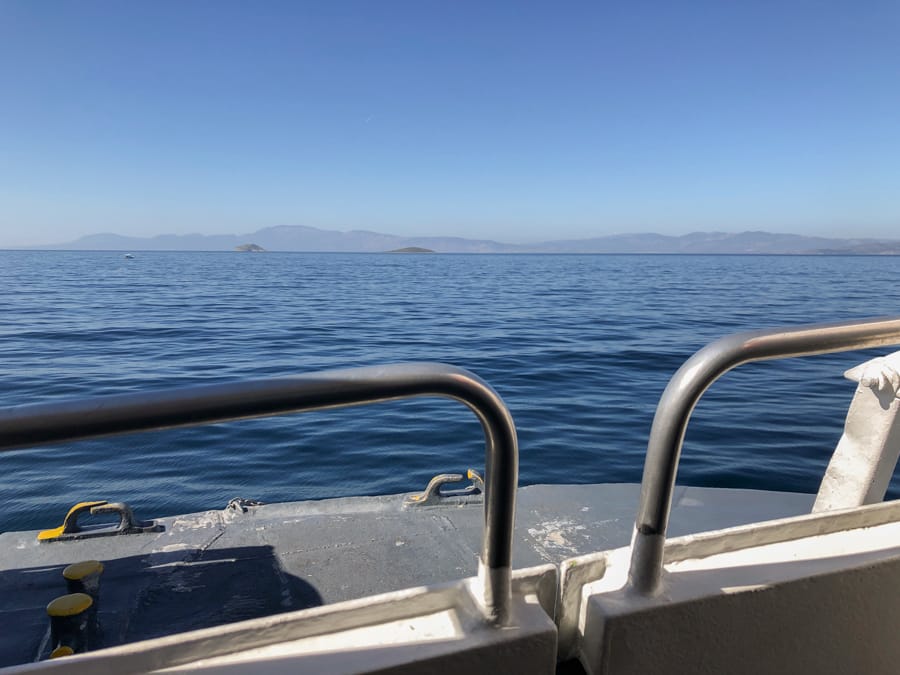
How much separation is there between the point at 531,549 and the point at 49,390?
26.7 feet

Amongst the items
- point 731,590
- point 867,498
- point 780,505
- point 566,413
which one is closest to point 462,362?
point 566,413

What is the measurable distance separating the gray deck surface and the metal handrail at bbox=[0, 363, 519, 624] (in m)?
1.83

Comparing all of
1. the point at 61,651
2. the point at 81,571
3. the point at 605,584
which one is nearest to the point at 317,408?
the point at 605,584

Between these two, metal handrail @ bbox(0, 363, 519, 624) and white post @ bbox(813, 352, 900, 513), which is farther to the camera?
white post @ bbox(813, 352, 900, 513)

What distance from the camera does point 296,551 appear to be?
3.14 metres

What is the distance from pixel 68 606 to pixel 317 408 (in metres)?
1.73

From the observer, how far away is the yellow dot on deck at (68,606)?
6.42ft

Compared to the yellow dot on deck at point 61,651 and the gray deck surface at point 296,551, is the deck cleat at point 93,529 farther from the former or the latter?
the yellow dot on deck at point 61,651

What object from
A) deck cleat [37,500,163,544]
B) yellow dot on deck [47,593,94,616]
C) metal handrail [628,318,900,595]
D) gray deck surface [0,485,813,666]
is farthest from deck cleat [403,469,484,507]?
metal handrail [628,318,900,595]

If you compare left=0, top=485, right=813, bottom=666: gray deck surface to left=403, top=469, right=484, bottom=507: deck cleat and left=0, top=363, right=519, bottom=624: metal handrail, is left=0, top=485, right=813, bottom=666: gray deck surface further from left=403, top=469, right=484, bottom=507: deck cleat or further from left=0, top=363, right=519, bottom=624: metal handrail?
left=0, top=363, right=519, bottom=624: metal handrail

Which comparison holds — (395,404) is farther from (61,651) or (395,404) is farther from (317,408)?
(317,408)

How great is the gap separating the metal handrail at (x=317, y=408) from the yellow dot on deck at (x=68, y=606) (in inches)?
61.7

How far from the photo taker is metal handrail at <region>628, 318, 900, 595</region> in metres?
1.06

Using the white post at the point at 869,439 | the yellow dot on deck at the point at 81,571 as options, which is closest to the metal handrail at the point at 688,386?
the white post at the point at 869,439
